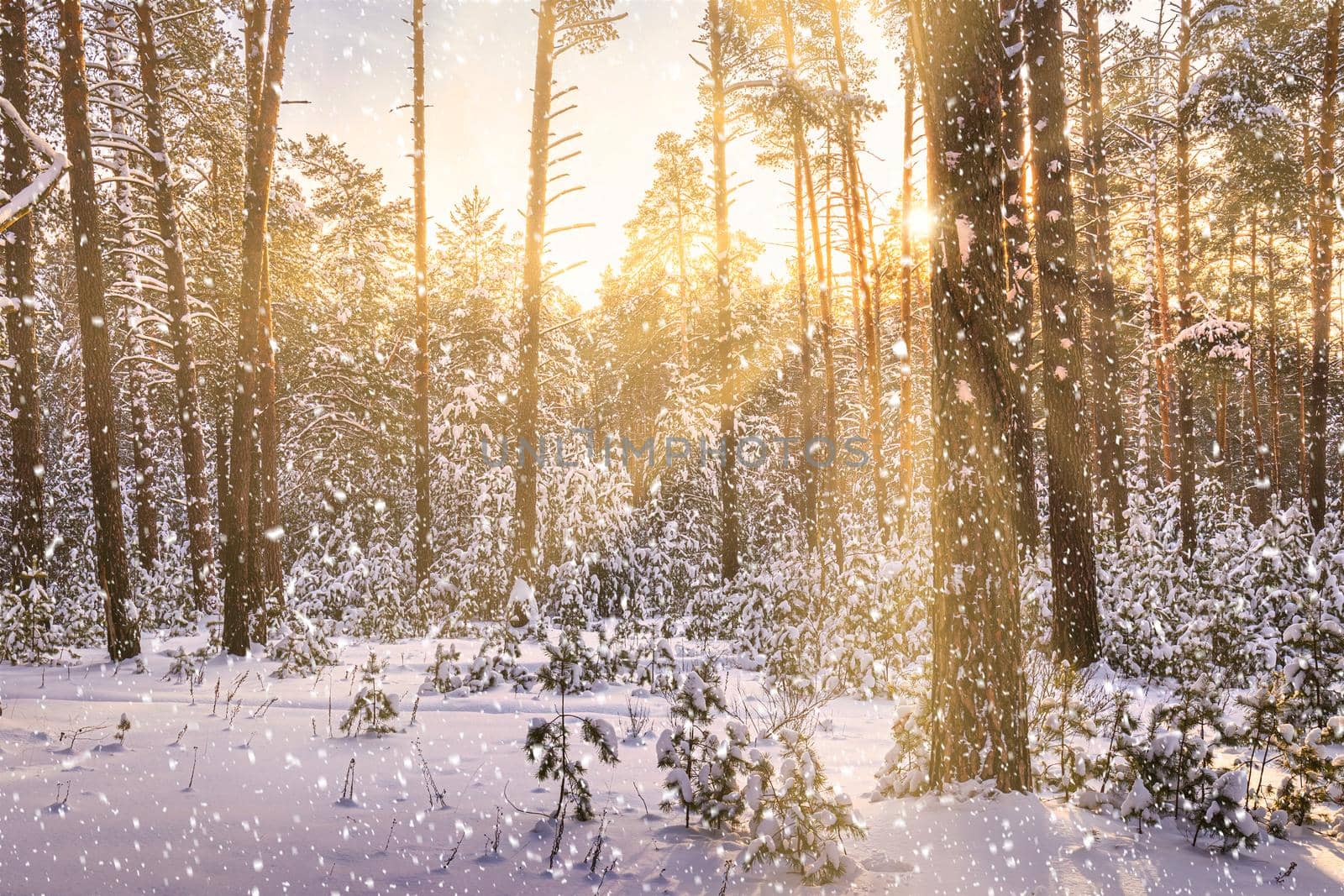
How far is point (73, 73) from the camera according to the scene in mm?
8531

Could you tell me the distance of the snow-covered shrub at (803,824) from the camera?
301 centimetres

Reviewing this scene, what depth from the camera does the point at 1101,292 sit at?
10328mm

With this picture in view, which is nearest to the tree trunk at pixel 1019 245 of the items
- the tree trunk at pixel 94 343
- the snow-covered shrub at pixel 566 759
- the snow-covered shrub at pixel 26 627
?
the snow-covered shrub at pixel 566 759

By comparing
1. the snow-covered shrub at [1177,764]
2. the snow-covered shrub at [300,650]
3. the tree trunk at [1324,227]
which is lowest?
the snow-covered shrub at [300,650]

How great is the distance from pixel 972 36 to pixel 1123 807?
13.0 ft

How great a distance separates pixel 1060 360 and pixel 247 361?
9580 mm

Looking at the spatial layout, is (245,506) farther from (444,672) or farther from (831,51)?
(831,51)

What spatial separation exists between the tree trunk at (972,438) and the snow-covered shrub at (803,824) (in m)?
0.94

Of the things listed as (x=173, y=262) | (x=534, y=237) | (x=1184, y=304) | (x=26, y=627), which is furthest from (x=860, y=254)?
(x=26, y=627)

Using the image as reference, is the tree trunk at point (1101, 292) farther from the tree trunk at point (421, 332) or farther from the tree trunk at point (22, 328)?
the tree trunk at point (22, 328)

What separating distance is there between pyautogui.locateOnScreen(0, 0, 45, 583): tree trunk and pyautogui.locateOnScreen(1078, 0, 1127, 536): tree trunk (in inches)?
536

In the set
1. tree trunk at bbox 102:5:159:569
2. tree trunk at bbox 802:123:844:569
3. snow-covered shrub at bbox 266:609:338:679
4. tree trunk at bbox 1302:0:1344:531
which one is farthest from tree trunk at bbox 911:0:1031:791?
tree trunk at bbox 1302:0:1344:531

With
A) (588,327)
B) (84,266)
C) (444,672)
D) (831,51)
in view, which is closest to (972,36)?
(444,672)

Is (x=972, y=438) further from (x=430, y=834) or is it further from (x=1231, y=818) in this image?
(x=430, y=834)
